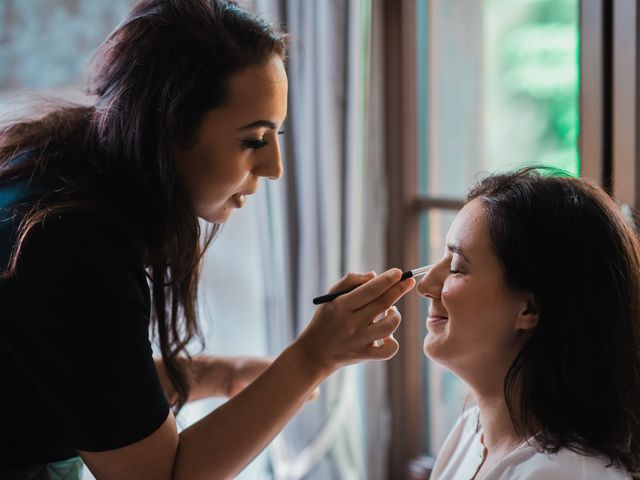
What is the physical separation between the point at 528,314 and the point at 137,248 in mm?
601

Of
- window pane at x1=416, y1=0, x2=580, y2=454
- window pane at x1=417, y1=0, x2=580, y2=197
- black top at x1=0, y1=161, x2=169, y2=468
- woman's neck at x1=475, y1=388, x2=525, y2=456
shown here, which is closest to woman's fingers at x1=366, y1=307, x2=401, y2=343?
woman's neck at x1=475, y1=388, x2=525, y2=456

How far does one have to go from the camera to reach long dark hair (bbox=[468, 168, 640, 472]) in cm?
116

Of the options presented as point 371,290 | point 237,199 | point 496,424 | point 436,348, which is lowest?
point 496,424

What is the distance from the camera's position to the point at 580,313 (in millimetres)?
1163

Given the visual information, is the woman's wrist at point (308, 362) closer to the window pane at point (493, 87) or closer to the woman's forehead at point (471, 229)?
the woman's forehead at point (471, 229)

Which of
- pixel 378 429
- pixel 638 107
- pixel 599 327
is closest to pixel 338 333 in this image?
pixel 599 327

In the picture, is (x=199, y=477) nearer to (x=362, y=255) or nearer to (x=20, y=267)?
(x=20, y=267)

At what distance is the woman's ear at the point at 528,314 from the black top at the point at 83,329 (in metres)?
0.55

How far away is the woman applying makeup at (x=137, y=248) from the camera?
1021 mm

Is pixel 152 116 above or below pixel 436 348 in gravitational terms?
above

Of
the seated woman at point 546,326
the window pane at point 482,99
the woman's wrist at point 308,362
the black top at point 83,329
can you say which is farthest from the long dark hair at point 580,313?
the window pane at point 482,99

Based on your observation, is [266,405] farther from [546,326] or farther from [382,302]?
[546,326]

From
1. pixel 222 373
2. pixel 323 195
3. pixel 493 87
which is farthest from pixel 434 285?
pixel 493 87

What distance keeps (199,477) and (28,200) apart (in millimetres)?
452
